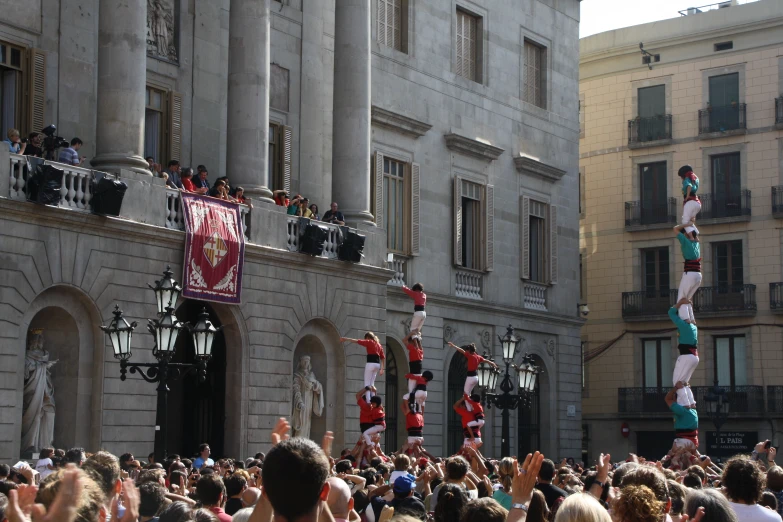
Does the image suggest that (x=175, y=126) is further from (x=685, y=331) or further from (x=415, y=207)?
(x=685, y=331)

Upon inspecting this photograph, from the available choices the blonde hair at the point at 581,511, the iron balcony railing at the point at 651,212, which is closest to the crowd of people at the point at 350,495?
the blonde hair at the point at 581,511

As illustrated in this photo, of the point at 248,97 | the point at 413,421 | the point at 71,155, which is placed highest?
the point at 248,97

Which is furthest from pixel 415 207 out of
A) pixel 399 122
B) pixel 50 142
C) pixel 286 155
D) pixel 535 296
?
pixel 50 142

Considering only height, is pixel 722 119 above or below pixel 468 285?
above

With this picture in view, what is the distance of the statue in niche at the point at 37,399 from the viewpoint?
82.8 feet

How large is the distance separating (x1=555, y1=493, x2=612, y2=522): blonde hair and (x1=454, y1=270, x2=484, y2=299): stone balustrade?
33666 millimetres

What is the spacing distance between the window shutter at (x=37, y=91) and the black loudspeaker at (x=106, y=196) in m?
2.84

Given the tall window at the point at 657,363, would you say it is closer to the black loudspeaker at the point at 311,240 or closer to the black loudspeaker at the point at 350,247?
the black loudspeaker at the point at 350,247

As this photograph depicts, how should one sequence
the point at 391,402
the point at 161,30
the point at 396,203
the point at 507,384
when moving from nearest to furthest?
the point at 507,384 < the point at 161,30 < the point at 391,402 < the point at 396,203

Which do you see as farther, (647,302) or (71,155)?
(647,302)

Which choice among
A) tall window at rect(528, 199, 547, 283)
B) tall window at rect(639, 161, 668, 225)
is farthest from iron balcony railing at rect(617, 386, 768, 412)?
tall window at rect(528, 199, 547, 283)

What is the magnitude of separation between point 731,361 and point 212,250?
27810 mm

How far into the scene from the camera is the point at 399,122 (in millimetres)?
38625

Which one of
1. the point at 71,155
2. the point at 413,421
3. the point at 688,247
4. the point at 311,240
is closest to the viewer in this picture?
the point at 71,155
